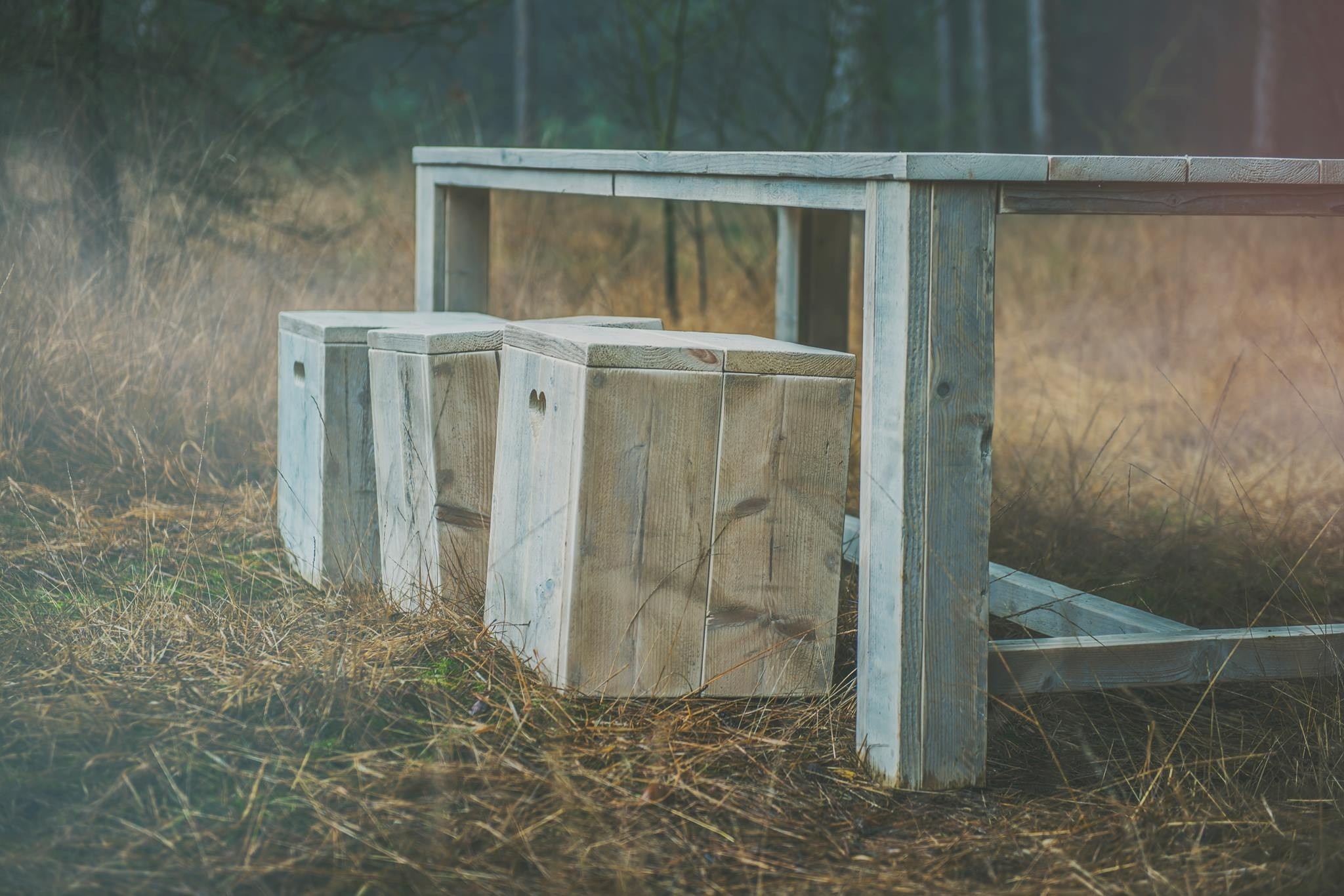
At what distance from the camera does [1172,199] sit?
6.90 ft

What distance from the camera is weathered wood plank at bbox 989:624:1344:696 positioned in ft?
7.08

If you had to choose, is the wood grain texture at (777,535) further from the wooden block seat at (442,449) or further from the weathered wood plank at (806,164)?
the wooden block seat at (442,449)

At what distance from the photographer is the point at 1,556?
3.11 m

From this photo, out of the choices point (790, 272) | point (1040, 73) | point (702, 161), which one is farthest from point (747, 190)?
point (1040, 73)

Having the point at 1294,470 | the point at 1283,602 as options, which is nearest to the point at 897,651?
the point at 1283,602

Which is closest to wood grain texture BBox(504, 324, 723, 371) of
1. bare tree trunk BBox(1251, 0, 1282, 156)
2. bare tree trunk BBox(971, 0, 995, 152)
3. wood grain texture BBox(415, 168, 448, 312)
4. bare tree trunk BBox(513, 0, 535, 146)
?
wood grain texture BBox(415, 168, 448, 312)

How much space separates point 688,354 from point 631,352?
10cm

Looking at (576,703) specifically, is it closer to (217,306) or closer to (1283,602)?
(1283,602)

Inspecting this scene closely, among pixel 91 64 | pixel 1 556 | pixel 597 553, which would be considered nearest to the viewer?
pixel 597 553

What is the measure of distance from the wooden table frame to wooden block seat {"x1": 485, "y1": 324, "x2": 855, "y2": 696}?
0.21m

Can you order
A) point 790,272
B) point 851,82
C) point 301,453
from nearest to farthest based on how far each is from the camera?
point 301,453 < point 790,272 < point 851,82

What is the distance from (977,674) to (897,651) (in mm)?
144

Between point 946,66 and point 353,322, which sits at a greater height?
point 946,66

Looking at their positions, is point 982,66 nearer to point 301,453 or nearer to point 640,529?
point 301,453
